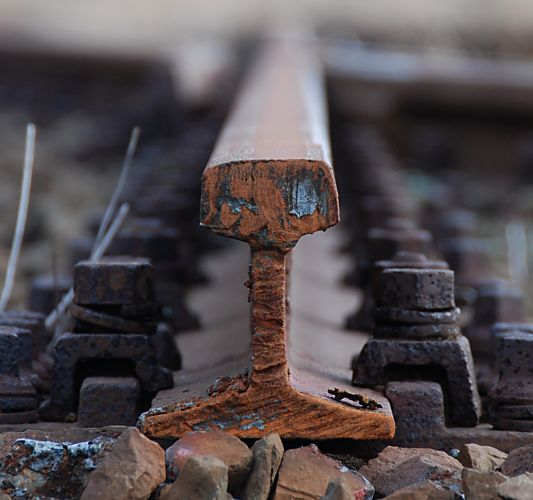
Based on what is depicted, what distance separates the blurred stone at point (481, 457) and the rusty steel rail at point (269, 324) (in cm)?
17

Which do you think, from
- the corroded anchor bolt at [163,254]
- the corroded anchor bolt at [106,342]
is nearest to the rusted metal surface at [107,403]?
the corroded anchor bolt at [106,342]

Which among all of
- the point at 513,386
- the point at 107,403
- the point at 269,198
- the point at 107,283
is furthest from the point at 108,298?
the point at 513,386

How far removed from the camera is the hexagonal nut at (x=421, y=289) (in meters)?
2.23

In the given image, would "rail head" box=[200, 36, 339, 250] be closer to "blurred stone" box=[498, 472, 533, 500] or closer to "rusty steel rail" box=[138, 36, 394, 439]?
"rusty steel rail" box=[138, 36, 394, 439]

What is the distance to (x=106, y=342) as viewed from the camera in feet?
7.23

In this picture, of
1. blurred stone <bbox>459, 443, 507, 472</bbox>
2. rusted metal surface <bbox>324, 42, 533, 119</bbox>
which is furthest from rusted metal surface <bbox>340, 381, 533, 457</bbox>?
rusted metal surface <bbox>324, 42, 533, 119</bbox>

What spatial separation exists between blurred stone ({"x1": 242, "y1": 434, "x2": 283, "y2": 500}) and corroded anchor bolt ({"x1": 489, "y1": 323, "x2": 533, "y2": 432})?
578mm

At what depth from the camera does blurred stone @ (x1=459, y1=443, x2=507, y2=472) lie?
1.96 m

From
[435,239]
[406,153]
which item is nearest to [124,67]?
[406,153]

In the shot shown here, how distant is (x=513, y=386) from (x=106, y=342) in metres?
0.83

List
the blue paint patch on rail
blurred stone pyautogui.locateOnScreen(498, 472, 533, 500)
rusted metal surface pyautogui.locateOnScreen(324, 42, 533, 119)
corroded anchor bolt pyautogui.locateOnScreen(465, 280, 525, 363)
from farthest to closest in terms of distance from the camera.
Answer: rusted metal surface pyautogui.locateOnScreen(324, 42, 533, 119) < corroded anchor bolt pyautogui.locateOnScreen(465, 280, 525, 363) < the blue paint patch on rail < blurred stone pyautogui.locateOnScreen(498, 472, 533, 500)

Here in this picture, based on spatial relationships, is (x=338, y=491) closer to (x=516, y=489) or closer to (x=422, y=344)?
(x=516, y=489)

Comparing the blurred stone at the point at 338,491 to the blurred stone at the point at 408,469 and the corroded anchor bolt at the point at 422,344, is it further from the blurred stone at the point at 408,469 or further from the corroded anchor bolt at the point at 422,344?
the corroded anchor bolt at the point at 422,344

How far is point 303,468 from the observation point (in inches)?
71.4
